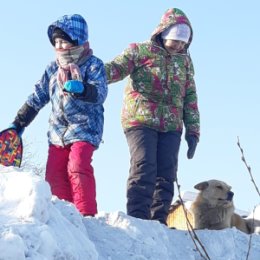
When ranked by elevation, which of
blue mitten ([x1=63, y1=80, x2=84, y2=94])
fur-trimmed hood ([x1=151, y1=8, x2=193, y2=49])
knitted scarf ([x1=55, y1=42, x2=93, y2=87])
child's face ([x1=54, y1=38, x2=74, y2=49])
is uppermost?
fur-trimmed hood ([x1=151, y1=8, x2=193, y2=49])

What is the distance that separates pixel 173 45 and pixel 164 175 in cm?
129

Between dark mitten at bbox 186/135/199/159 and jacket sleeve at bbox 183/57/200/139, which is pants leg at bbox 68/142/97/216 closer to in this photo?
dark mitten at bbox 186/135/199/159

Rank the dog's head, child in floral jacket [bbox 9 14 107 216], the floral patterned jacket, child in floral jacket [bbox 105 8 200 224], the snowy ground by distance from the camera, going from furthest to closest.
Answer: the dog's head
the floral patterned jacket
child in floral jacket [bbox 105 8 200 224]
child in floral jacket [bbox 9 14 107 216]
the snowy ground

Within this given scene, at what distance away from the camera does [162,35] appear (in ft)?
20.7

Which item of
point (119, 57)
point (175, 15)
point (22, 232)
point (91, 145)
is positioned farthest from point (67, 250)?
point (175, 15)

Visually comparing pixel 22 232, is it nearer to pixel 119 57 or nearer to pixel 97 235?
pixel 97 235

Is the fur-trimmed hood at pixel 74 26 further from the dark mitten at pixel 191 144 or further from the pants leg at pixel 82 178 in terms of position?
the dark mitten at pixel 191 144

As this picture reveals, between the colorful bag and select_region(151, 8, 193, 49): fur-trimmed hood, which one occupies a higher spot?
select_region(151, 8, 193, 49): fur-trimmed hood

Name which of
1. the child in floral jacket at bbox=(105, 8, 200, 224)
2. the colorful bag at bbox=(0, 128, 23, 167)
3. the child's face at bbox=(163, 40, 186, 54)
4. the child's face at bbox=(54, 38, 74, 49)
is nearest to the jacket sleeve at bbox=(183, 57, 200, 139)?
the child in floral jacket at bbox=(105, 8, 200, 224)

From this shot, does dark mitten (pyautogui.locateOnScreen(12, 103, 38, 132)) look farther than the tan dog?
No

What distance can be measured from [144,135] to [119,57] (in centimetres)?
85

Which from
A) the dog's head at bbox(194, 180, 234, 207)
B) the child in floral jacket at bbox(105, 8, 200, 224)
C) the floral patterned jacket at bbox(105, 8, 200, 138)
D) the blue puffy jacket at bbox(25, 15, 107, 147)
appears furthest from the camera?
the dog's head at bbox(194, 180, 234, 207)

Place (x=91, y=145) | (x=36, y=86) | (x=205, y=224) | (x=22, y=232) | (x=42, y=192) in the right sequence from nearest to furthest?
(x=22, y=232)
(x=42, y=192)
(x=91, y=145)
(x=36, y=86)
(x=205, y=224)

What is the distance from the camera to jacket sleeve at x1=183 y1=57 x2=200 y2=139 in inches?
250
